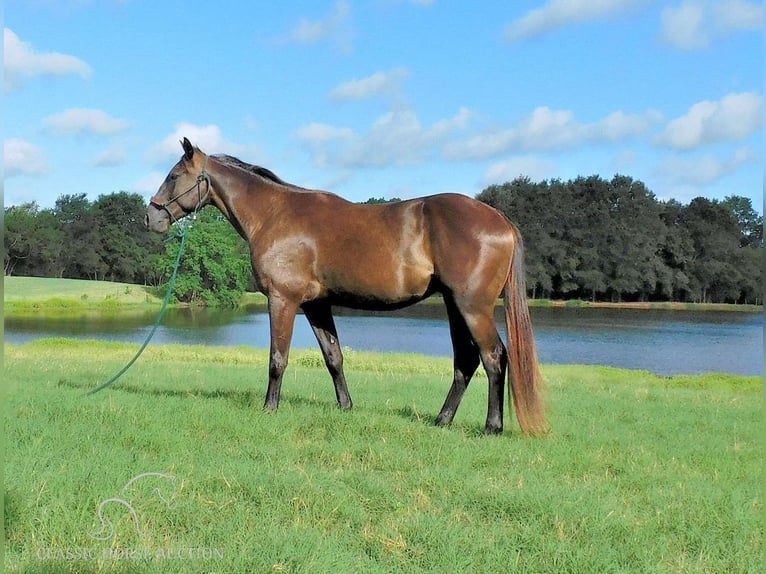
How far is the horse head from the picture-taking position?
707cm

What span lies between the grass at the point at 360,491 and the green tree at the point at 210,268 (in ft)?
183

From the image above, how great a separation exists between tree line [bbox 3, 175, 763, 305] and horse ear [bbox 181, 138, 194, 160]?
55.7m

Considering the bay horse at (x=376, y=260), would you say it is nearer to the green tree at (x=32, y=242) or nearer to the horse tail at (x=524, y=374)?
the horse tail at (x=524, y=374)

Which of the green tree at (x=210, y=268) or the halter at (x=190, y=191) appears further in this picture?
the green tree at (x=210, y=268)

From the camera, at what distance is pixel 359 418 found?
6047mm

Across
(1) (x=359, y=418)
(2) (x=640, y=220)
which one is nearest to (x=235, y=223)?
(1) (x=359, y=418)

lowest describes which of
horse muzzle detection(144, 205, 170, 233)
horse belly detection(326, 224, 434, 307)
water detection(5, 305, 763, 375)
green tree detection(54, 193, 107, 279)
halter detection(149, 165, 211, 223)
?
water detection(5, 305, 763, 375)

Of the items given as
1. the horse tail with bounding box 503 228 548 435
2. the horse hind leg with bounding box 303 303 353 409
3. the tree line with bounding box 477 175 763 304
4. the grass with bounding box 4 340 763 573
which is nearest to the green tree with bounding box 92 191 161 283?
the tree line with bounding box 477 175 763 304

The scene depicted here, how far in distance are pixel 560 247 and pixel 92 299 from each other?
47136mm

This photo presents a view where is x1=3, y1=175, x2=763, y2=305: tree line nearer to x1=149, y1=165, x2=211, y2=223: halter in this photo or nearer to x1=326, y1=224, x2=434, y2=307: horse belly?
x1=149, y1=165, x2=211, y2=223: halter

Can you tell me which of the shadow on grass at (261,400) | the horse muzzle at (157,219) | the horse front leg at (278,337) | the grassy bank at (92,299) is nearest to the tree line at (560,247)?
the grassy bank at (92,299)

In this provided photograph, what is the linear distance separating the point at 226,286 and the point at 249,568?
6109 cm

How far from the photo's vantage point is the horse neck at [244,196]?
694 centimetres

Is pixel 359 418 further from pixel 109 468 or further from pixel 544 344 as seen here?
pixel 544 344
